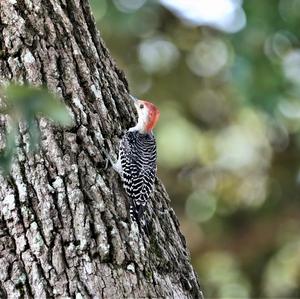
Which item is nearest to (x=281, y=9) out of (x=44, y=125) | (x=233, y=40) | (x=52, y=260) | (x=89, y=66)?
(x=233, y=40)

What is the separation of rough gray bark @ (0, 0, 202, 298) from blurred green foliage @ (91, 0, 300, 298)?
14.7 ft

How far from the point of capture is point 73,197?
3.43m

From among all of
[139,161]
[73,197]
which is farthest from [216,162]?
[73,197]

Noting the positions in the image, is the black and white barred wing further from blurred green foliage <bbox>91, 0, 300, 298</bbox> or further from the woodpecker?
blurred green foliage <bbox>91, 0, 300, 298</bbox>

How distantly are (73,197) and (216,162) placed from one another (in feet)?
17.7

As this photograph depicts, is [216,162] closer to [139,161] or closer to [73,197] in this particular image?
[139,161]

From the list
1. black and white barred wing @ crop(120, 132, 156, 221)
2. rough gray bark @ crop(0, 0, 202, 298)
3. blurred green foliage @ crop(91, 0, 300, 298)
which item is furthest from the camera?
blurred green foliage @ crop(91, 0, 300, 298)

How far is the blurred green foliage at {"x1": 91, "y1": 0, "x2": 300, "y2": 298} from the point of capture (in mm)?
8594

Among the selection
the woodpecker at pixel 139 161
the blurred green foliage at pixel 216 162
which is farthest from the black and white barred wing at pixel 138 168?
the blurred green foliage at pixel 216 162

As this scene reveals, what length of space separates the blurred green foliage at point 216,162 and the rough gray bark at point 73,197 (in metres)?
4.49

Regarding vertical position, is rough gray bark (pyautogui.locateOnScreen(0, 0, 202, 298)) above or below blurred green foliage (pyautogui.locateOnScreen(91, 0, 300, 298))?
below

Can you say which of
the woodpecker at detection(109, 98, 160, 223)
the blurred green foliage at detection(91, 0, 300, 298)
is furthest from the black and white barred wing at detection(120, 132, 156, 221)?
the blurred green foliage at detection(91, 0, 300, 298)

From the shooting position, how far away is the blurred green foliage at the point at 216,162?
859 centimetres

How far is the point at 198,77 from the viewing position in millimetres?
8797
